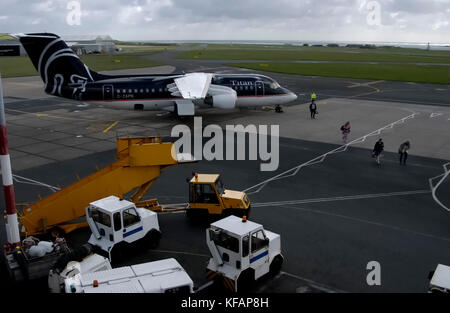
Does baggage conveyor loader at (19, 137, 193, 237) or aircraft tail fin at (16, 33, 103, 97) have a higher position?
aircraft tail fin at (16, 33, 103, 97)

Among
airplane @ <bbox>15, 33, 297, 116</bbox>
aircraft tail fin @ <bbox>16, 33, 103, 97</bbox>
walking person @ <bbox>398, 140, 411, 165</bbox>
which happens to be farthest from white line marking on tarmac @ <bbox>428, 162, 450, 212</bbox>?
aircraft tail fin @ <bbox>16, 33, 103, 97</bbox>

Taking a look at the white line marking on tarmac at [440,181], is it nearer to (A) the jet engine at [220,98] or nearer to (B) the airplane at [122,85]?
(B) the airplane at [122,85]

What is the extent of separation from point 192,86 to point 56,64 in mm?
13359

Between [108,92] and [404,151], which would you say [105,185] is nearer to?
[404,151]

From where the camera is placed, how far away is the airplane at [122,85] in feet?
119

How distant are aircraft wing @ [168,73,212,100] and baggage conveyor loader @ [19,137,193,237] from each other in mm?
16945

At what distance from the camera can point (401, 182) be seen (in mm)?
24625

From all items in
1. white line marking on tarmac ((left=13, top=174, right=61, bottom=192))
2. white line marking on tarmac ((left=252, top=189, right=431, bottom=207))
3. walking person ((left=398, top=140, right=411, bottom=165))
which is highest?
walking person ((left=398, top=140, right=411, bottom=165))

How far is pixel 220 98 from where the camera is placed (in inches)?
1561

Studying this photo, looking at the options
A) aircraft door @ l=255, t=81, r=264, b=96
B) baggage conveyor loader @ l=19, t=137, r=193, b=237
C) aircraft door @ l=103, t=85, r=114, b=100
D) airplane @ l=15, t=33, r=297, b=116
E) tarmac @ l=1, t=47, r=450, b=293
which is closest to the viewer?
tarmac @ l=1, t=47, r=450, b=293

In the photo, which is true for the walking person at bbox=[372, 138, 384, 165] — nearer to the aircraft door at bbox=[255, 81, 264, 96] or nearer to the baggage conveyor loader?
the baggage conveyor loader

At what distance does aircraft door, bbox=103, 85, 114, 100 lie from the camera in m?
38.6

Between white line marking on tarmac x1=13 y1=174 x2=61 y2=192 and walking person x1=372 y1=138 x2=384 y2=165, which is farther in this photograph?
walking person x1=372 y1=138 x2=384 y2=165
